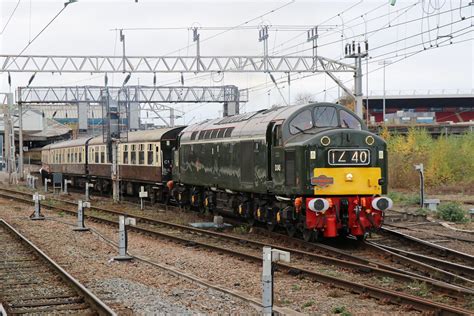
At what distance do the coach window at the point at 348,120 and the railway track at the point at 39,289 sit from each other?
7.69m

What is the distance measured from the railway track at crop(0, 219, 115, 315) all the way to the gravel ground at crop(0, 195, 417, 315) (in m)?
0.37

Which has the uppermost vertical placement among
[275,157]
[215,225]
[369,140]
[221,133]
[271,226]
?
[221,133]

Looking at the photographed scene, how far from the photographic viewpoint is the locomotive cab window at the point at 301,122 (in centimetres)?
1728

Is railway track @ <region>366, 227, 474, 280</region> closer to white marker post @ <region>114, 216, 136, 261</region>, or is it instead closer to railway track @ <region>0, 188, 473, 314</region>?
railway track @ <region>0, 188, 473, 314</region>

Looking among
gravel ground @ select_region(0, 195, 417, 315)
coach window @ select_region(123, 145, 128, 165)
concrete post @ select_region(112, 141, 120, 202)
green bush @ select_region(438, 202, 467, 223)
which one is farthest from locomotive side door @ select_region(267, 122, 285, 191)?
coach window @ select_region(123, 145, 128, 165)

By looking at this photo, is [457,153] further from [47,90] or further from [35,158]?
[35,158]

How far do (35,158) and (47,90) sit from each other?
3723cm

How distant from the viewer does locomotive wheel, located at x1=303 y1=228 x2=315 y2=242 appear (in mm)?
16900

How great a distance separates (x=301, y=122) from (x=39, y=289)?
7.79m

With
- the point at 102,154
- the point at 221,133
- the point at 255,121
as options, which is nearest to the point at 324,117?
the point at 255,121

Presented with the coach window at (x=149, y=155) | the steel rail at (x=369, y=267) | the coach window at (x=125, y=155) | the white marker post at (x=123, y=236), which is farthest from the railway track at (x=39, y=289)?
the coach window at (x=125, y=155)

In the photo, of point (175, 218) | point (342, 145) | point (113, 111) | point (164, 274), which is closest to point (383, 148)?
point (342, 145)

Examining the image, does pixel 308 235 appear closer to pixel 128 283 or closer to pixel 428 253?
pixel 428 253

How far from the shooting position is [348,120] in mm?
17750
